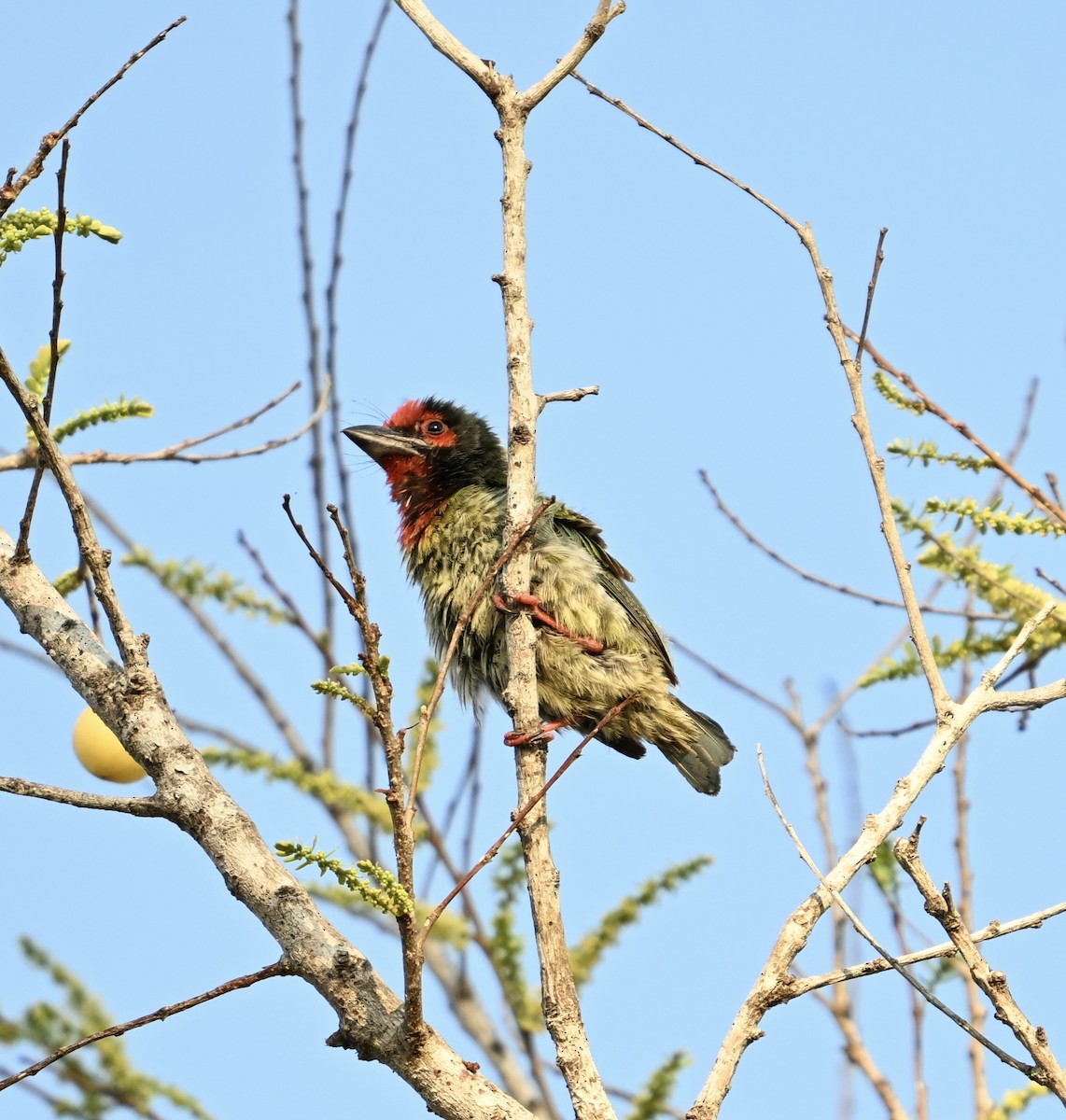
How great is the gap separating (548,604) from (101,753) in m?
1.49

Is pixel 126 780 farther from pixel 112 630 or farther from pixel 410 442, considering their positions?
pixel 410 442

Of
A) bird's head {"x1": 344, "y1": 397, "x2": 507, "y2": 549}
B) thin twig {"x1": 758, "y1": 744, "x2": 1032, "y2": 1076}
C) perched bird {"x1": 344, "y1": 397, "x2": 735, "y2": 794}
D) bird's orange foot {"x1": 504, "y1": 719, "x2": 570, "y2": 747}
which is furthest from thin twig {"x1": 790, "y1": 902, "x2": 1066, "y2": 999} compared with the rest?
bird's head {"x1": 344, "y1": 397, "x2": 507, "y2": 549}

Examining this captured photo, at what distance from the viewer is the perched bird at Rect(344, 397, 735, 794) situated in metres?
4.63

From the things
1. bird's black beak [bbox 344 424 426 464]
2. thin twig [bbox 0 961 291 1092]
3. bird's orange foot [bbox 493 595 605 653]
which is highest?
bird's black beak [bbox 344 424 426 464]

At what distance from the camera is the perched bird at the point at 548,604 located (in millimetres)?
4629

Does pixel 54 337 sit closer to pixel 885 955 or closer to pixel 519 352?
pixel 519 352

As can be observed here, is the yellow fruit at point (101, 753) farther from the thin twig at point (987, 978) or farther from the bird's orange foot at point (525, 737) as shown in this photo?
the thin twig at point (987, 978)

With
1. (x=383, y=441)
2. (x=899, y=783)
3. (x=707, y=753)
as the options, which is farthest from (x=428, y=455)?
(x=899, y=783)

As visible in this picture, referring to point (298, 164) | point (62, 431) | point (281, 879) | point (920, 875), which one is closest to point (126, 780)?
point (62, 431)

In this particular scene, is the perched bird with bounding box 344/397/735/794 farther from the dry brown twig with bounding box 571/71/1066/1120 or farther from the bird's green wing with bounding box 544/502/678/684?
the dry brown twig with bounding box 571/71/1066/1120

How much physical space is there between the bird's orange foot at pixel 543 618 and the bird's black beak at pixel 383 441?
0.98 metres

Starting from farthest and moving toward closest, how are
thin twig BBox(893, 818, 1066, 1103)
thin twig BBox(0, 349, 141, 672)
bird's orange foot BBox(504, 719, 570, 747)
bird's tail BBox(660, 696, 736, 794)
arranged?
bird's tail BBox(660, 696, 736, 794), bird's orange foot BBox(504, 719, 570, 747), thin twig BBox(0, 349, 141, 672), thin twig BBox(893, 818, 1066, 1103)

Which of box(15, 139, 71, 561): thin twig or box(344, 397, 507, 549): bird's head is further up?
box(344, 397, 507, 549): bird's head

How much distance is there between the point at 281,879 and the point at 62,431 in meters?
1.53
